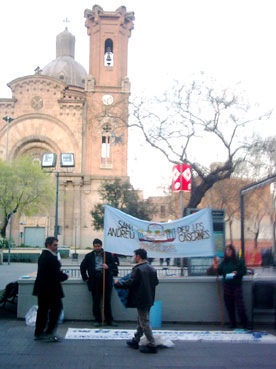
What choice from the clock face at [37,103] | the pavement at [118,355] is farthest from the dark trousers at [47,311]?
the clock face at [37,103]

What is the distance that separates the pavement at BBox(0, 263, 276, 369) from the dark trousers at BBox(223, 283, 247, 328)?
1199mm

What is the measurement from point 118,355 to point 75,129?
1757 inches

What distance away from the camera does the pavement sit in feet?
21.9

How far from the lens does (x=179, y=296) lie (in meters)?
10.1

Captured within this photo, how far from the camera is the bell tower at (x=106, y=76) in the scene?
163 ft

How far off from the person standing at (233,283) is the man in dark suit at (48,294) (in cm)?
346

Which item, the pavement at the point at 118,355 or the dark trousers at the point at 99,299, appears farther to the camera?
the dark trousers at the point at 99,299

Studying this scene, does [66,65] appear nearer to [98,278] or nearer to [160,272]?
[160,272]

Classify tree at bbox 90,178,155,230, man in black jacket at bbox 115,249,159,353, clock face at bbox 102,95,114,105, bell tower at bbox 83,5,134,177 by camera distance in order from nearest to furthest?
man in black jacket at bbox 115,249,159,353, tree at bbox 90,178,155,230, bell tower at bbox 83,5,134,177, clock face at bbox 102,95,114,105

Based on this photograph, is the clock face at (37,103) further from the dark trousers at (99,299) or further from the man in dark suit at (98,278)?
the dark trousers at (99,299)

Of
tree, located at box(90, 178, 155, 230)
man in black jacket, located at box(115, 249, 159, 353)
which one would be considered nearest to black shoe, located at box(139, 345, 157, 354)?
man in black jacket, located at box(115, 249, 159, 353)

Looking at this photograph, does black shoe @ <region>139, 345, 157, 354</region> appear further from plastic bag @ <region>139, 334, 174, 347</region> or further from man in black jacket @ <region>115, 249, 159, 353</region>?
plastic bag @ <region>139, 334, 174, 347</region>

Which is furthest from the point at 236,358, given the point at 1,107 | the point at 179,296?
the point at 1,107

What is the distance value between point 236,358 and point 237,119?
14.6 m
